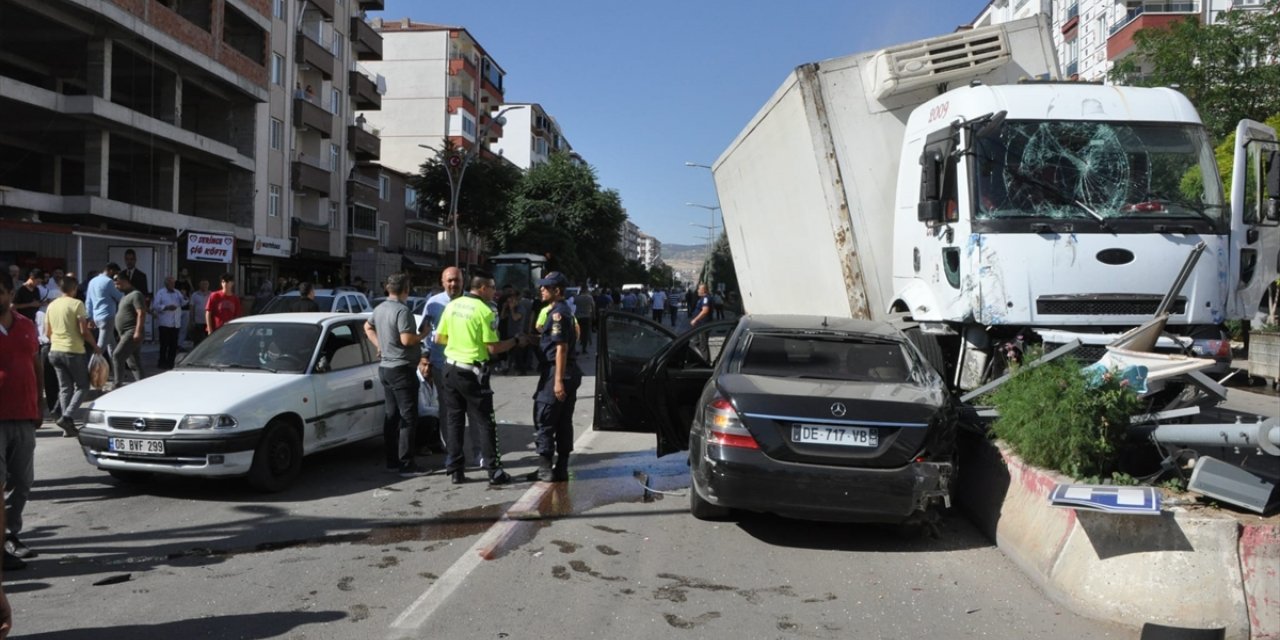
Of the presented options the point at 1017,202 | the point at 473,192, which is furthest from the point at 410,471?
the point at 473,192

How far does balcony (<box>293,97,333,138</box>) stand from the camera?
40.3 m

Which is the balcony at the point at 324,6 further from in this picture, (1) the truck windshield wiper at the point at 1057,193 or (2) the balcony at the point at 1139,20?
(1) the truck windshield wiper at the point at 1057,193

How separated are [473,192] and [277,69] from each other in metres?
17.1

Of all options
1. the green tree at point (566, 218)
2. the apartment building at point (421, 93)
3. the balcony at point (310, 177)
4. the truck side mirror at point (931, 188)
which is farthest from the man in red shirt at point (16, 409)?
the apartment building at point (421, 93)

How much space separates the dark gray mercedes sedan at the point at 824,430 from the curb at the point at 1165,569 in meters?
0.81

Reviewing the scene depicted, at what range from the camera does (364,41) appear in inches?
1905

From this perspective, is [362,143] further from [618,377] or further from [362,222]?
[618,377]

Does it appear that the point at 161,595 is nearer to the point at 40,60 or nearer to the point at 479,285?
the point at 479,285

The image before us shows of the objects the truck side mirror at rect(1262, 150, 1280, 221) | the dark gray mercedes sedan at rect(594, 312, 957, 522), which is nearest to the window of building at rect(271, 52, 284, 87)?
the dark gray mercedes sedan at rect(594, 312, 957, 522)

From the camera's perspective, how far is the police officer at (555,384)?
7.98 meters

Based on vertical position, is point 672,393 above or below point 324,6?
below

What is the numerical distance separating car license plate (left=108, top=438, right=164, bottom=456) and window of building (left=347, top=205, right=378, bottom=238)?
1692 inches

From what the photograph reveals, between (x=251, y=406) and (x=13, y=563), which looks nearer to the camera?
(x=13, y=563)

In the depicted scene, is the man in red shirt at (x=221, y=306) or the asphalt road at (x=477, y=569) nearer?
the asphalt road at (x=477, y=569)
